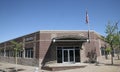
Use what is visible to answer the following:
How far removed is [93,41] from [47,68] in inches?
430

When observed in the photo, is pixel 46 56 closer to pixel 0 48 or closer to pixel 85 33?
pixel 85 33

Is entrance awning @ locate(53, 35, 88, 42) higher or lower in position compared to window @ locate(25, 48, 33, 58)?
higher

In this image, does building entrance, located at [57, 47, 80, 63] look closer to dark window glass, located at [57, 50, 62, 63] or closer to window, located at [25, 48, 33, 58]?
dark window glass, located at [57, 50, 62, 63]

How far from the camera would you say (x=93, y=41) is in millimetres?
31422

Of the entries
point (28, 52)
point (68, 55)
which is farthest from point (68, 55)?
point (28, 52)

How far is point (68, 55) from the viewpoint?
3006 centimetres

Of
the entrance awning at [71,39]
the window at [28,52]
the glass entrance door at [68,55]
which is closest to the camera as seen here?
the entrance awning at [71,39]

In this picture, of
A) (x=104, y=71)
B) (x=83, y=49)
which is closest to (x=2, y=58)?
(x=83, y=49)

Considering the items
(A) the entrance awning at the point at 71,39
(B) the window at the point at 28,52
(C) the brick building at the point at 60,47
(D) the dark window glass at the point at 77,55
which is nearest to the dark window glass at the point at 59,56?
(C) the brick building at the point at 60,47

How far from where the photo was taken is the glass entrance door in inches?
1179

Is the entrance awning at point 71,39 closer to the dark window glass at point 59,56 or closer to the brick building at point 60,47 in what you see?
the brick building at point 60,47

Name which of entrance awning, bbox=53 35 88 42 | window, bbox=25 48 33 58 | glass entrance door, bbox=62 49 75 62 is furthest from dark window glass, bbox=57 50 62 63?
window, bbox=25 48 33 58

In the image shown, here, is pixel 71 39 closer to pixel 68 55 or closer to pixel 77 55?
pixel 68 55

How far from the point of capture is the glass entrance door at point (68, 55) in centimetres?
2995
